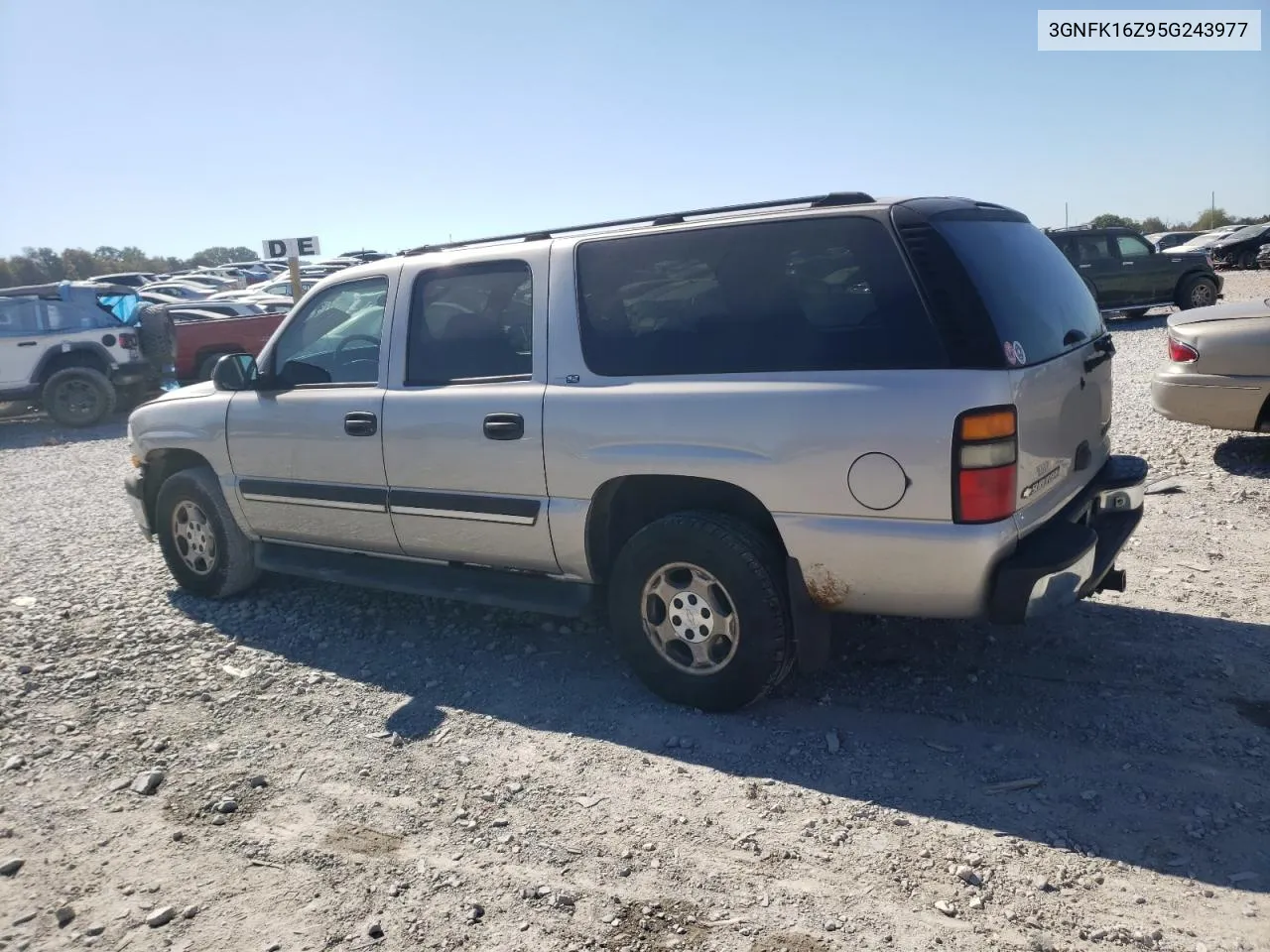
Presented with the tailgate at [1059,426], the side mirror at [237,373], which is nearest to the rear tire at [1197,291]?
the tailgate at [1059,426]

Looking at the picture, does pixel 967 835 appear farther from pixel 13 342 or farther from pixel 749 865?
pixel 13 342

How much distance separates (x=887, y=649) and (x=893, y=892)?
5.59ft

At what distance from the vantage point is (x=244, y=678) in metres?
4.67

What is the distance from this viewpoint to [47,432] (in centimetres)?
1405

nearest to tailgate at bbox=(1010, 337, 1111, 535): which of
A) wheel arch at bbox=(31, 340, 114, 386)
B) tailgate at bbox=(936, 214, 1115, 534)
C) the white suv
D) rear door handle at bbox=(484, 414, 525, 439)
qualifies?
tailgate at bbox=(936, 214, 1115, 534)

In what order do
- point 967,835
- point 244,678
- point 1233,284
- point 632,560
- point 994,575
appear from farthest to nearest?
point 1233,284 < point 244,678 < point 632,560 < point 994,575 < point 967,835

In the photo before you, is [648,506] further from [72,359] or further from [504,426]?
[72,359]

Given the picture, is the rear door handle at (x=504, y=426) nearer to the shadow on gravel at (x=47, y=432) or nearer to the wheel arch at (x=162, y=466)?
the wheel arch at (x=162, y=466)

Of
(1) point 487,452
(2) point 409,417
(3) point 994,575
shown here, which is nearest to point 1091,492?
(3) point 994,575

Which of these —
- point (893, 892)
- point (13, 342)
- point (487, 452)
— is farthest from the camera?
point (13, 342)

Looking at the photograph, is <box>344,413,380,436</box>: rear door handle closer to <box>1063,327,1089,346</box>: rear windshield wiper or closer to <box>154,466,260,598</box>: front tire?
<box>154,466,260,598</box>: front tire

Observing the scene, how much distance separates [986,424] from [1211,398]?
4450mm

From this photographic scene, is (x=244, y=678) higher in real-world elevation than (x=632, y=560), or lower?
lower

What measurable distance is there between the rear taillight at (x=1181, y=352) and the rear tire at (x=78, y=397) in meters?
13.2
